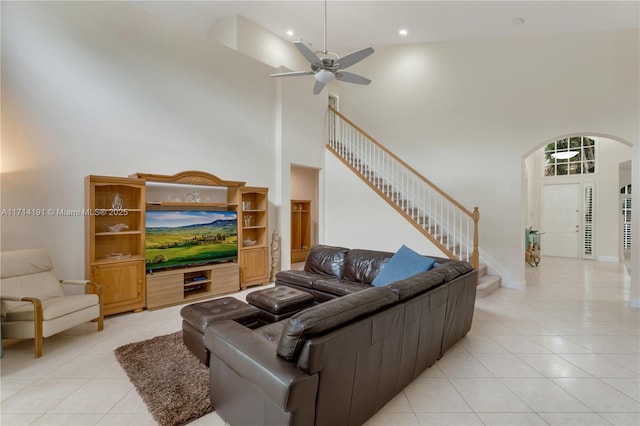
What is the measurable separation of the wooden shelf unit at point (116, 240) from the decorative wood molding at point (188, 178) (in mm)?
149

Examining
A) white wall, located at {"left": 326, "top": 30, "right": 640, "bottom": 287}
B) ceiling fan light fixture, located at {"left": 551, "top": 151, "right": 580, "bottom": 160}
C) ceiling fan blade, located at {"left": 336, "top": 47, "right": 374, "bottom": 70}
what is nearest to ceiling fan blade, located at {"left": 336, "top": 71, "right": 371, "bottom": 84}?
ceiling fan blade, located at {"left": 336, "top": 47, "right": 374, "bottom": 70}

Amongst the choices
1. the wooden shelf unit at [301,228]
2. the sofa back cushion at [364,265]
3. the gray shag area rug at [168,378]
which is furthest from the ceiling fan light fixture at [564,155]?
the gray shag area rug at [168,378]

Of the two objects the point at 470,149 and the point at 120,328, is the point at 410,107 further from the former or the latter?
the point at 120,328

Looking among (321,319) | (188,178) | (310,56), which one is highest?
(310,56)

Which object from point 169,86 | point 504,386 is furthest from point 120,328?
point 504,386

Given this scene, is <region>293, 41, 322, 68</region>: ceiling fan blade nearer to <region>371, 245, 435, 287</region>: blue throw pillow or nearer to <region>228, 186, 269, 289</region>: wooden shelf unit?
<region>371, 245, 435, 287</region>: blue throw pillow

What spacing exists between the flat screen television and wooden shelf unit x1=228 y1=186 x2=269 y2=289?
19 centimetres

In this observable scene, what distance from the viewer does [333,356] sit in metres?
1.58

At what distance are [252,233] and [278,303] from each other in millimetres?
2935

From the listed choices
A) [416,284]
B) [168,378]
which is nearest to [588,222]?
[416,284]

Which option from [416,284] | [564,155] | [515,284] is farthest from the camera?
[564,155]

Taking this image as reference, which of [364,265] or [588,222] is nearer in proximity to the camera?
[364,265]

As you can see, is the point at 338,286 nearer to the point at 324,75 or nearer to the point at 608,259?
the point at 324,75

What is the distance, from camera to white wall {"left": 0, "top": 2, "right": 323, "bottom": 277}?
3.52m
